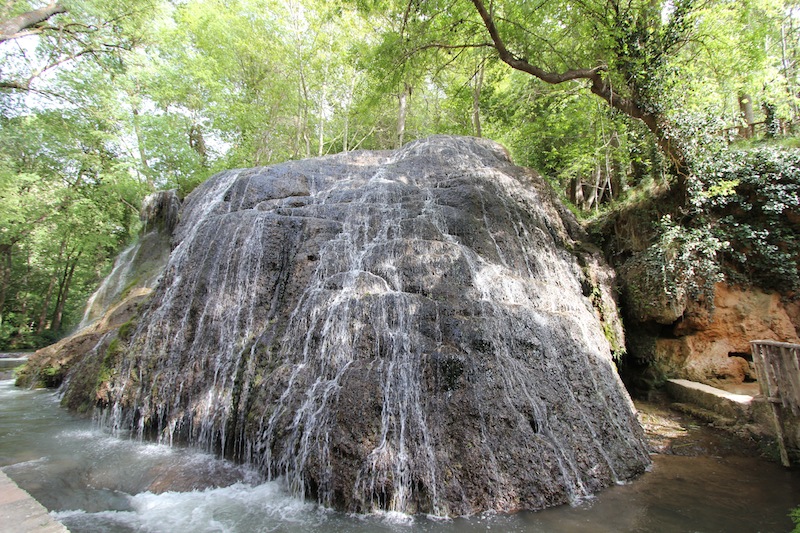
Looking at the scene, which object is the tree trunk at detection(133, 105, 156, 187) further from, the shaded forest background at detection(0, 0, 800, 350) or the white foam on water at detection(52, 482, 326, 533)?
the white foam on water at detection(52, 482, 326, 533)

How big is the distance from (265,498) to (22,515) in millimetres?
2427

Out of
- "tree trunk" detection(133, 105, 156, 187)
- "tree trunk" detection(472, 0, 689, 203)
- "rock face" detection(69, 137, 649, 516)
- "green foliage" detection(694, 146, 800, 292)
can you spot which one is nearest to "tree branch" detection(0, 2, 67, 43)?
"rock face" detection(69, 137, 649, 516)

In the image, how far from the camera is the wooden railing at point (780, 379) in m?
5.15

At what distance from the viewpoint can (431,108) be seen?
25625 mm

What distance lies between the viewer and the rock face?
14.1 ft

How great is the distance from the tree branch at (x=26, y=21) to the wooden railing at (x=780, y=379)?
50.4ft

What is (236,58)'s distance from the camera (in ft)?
61.7

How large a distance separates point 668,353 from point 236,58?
69.8 feet

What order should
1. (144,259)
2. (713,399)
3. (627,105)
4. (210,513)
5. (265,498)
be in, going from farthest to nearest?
(144,259) < (627,105) < (713,399) < (265,498) < (210,513)

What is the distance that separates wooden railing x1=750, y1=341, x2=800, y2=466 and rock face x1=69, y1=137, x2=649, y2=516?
180 centimetres

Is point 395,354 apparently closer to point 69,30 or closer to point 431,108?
point 69,30

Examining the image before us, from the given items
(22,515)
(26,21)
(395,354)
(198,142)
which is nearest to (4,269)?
(198,142)

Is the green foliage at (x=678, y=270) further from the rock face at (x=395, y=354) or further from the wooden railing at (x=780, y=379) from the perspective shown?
the wooden railing at (x=780, y=379)

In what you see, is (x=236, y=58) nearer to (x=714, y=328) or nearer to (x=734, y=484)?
(x=714, y=328)
